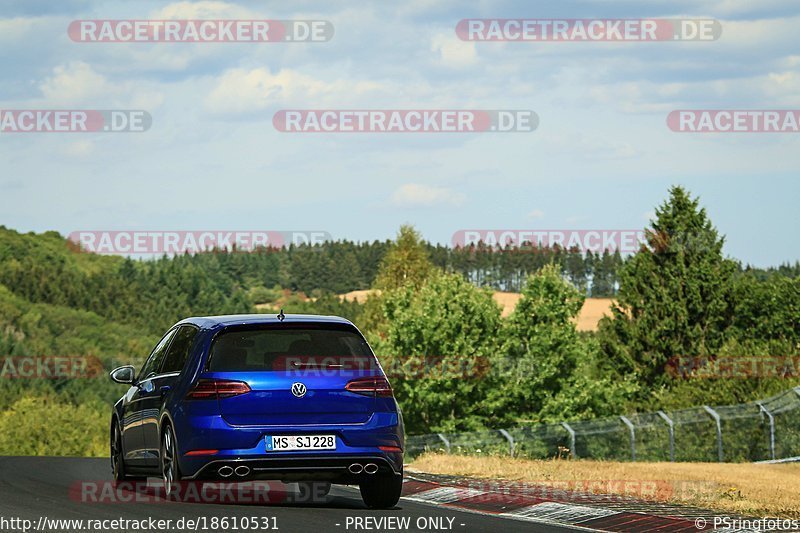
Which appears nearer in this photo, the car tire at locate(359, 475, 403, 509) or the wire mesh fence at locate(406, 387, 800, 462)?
the car tire at locate(359, 475, 403, 509)

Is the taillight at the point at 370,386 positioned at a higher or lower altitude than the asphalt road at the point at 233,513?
higher

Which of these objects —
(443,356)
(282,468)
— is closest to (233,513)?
(282,468)

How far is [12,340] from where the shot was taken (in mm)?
161250

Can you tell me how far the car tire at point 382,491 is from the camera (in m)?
11.7

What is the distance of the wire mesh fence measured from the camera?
112 feet

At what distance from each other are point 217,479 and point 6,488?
4.80m

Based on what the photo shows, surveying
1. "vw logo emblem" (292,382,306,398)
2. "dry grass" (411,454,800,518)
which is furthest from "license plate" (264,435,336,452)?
"dry grass" (411,454,800,518)

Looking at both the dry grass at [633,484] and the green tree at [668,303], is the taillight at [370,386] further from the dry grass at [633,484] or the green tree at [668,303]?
the green tree at [668,303]

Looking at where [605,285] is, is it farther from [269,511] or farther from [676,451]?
[269,511]

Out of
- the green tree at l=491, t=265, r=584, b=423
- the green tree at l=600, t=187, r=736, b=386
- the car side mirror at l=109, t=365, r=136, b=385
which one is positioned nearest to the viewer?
the car side mirror at l=109, t=365, r=136, b=385

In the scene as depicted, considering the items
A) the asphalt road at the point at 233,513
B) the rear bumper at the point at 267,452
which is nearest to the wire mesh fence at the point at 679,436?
the asphalt road at the point at 233,513

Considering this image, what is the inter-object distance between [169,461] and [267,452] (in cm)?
127

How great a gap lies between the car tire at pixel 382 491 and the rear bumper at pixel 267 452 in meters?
0.71

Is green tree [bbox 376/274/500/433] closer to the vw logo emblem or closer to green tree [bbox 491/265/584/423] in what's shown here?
green tree [bbox 491/265/584/423]
